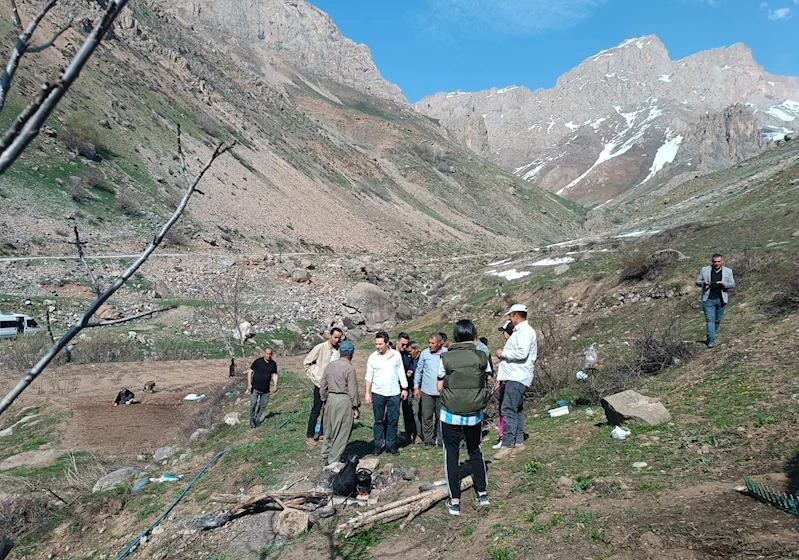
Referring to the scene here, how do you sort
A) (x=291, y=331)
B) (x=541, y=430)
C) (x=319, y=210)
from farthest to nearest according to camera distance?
(x=319, y=210) → (x=291, y=331) → (x=541, y=430)

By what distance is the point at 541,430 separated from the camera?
7059 mm

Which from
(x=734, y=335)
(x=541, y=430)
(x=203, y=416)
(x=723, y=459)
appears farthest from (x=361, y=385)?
(x=723, y=459)

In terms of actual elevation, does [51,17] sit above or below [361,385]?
above

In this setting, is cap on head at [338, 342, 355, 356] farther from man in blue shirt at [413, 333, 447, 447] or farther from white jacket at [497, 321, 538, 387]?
white jacket at [497, 321, 538, 387]

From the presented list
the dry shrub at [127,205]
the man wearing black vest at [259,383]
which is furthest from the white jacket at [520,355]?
the dry shrub at [127,205]

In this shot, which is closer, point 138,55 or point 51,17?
point 51,17

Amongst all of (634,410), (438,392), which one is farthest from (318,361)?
(634,410)

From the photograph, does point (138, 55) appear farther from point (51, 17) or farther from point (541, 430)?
point (541, 430)

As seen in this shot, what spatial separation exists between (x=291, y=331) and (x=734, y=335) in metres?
16.4

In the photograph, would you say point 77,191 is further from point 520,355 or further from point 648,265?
point 520,355

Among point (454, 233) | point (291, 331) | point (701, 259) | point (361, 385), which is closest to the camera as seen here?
point (361, 385)

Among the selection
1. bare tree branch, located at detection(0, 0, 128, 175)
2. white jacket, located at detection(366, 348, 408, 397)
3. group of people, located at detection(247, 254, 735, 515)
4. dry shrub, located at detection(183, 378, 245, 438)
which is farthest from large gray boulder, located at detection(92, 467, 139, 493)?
bare tree branch, located at detection(0, 0, 128, 175)

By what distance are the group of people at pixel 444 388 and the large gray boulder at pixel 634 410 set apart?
1155 mm

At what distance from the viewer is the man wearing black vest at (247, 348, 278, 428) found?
983cm
